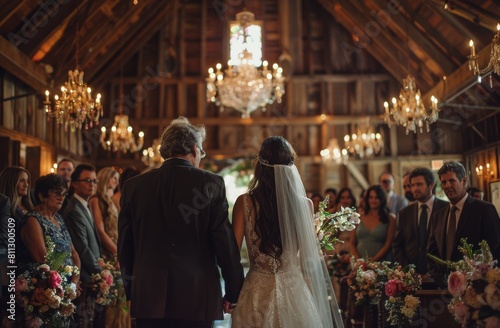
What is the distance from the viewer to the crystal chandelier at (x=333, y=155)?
12.9 m

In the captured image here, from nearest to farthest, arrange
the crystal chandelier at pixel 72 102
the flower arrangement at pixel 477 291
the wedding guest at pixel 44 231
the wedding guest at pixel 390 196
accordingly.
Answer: the flower arrangement at pixel 477 291
the wedding guest at pixel 44 231
the crystal chandelier at pixel 72 102
the wedding guest at pixel 390 196

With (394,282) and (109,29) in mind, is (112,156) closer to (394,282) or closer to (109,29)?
(109,29)

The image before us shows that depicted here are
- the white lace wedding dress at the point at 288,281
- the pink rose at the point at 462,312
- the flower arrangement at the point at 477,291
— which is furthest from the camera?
the white lace wedding dress at the point at 288,281

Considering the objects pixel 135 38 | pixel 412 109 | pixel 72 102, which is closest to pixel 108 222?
pixel 72 102

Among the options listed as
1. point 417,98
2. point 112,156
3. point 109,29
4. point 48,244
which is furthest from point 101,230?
point 112,156

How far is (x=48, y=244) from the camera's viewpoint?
4121 millimetres

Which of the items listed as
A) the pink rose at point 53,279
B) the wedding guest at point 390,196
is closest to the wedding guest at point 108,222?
the pink rose at point 53,279

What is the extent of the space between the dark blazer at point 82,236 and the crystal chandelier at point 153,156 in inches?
289

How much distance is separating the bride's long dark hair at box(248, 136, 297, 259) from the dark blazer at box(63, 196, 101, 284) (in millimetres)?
2092

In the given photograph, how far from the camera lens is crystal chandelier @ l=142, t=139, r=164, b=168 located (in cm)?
1264

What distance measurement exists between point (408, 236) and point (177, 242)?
3190 millimetres

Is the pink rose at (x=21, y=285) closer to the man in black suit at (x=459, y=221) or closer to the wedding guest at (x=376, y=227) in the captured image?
the man in black suit at (x=459, y=221)

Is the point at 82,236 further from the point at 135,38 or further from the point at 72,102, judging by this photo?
the point at 135,38

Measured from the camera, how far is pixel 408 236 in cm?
557
